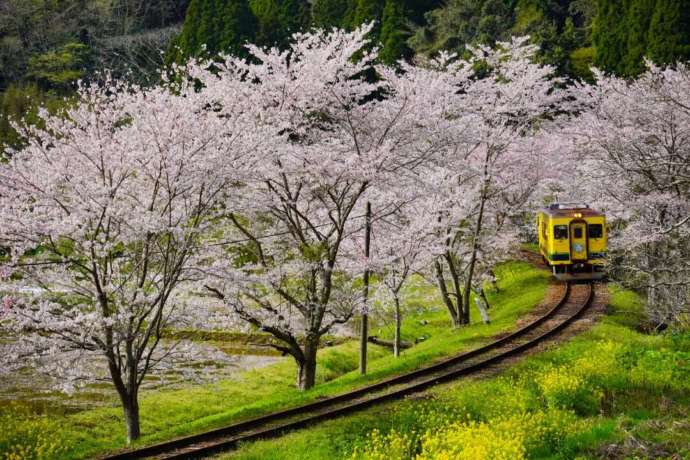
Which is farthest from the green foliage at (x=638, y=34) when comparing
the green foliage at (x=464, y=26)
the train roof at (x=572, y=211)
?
the train roof at (x=572, y=211)

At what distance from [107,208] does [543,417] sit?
816 centimetres

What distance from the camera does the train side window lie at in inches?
1013

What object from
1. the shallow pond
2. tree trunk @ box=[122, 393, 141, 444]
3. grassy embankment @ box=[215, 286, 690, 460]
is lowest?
the shallow pond

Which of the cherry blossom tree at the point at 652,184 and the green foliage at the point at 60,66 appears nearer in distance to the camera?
the cherry blossom tree at the point at 652,184

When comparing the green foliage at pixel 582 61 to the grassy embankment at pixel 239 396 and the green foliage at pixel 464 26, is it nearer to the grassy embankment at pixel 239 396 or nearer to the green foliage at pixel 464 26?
the green foliage at pixel 464 26

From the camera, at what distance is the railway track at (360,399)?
10.3 metres

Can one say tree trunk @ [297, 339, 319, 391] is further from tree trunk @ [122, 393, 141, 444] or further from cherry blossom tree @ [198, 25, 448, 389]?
tree trunk @ [122, 393, 141, 444]

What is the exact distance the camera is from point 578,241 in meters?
26.1

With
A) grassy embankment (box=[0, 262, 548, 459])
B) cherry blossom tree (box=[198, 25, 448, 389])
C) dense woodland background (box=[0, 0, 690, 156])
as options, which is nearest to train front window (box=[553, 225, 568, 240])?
grassy embankment (box=[0, 262, 548, 459])

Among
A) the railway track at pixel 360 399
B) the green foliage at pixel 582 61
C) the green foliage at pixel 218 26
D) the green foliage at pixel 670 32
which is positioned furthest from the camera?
the green foliage at pixel 218 26

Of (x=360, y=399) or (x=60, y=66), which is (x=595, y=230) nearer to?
(x=360, y=399)

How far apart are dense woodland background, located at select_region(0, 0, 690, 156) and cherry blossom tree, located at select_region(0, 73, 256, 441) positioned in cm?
2312

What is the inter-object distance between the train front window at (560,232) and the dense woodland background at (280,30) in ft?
55.2

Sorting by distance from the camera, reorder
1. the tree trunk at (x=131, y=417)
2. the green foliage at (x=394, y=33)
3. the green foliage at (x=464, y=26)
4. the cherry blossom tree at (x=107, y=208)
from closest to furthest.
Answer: the cherry blossom tree at (x=107, y=208) → the tree trunk at (x=131, y=417) → the green foliage at (x=464, y=26) → the green foliage at (x=394, y=33)
